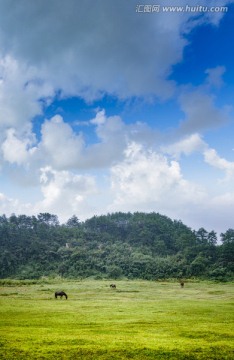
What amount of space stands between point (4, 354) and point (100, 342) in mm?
4690

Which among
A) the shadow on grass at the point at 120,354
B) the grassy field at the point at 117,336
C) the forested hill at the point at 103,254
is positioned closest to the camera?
the shadow on grass at the point at 120,354

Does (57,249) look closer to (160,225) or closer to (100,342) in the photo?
(160,225)

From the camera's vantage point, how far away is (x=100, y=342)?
660 inches

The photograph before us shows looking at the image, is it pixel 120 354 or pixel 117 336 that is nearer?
pixel 120 354

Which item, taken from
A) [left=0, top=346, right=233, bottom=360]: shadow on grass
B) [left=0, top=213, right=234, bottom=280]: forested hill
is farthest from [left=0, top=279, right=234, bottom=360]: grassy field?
[left=0, top=213, right=234, bottom=280]: forested hill

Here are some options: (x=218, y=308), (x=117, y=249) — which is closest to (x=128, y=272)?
(x=117, y=249)

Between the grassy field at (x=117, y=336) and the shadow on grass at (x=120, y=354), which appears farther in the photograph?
the grassy field at (x=117, y=336)

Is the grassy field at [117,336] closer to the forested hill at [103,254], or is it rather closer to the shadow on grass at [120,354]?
the shadow on grass at [120,354]

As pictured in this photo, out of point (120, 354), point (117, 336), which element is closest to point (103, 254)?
point (117, 336)

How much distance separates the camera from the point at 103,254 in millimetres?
131750

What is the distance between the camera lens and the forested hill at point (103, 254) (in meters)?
109

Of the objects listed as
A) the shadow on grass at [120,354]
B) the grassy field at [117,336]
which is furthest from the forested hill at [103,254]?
the shadow on grass at [120,354]

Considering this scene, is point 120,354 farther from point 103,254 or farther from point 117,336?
point 103,254

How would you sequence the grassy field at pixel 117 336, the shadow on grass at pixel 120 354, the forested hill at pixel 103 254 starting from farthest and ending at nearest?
the forested hill at pixel 103 254 < the grassy field at pixel 117 336 < the shadow on grass at pixel 120 354
